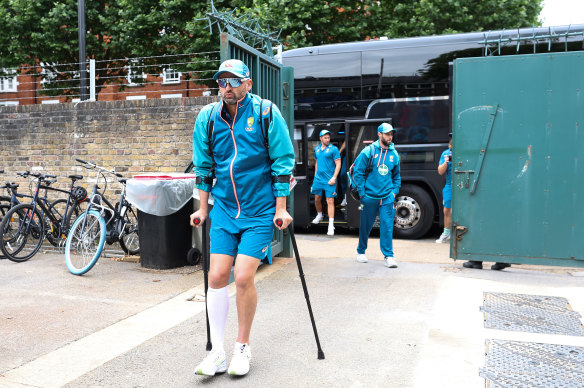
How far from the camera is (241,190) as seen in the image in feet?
12.0

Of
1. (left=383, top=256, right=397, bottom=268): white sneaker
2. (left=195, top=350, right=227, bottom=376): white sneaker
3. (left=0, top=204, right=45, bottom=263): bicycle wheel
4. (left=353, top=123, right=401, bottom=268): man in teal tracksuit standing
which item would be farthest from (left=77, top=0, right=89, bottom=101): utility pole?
(left=195, top=350, right=227, bottom=376): white sneaker

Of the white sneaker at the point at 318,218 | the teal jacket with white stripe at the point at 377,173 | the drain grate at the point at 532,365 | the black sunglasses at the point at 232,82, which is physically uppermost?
the black sunglasses at the point at 232,82

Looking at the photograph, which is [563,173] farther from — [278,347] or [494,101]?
[278,347]

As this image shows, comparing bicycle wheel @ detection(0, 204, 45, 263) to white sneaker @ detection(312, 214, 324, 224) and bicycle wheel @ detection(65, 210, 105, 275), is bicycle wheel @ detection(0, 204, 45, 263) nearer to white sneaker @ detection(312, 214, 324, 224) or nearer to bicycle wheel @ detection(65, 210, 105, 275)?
bicycle wheel @ detection(65, 210, 105, 275)

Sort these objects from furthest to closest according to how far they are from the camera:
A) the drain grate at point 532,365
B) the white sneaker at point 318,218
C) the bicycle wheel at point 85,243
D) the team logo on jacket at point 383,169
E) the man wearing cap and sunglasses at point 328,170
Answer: the white sneaker at point 318,218 < the man wearing cap and sunglasses at point 328,170 < the team logo on jacket at point 383,169 < the bicycle wheel at point 85,243 < the drain grate at point 532,365

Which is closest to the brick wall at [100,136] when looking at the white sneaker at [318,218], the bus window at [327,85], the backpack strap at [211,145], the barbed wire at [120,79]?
the barbed wire at [120,79]

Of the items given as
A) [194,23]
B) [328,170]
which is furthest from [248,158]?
[194,23]

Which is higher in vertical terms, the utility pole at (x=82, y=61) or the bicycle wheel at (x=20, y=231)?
the utility pole at (x=82, y=61)

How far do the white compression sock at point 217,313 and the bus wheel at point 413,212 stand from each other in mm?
7356

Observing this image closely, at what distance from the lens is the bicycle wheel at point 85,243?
6785 mm

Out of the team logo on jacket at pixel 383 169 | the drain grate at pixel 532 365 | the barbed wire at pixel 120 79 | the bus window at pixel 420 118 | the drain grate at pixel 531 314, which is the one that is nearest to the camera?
the drain grate at pixel 532 365

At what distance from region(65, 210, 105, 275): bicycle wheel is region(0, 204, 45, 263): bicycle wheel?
113 cm

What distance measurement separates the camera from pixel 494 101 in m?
6.68

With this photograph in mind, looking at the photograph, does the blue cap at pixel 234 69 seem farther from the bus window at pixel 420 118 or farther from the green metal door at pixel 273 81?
the bus window at pixel 420 118
